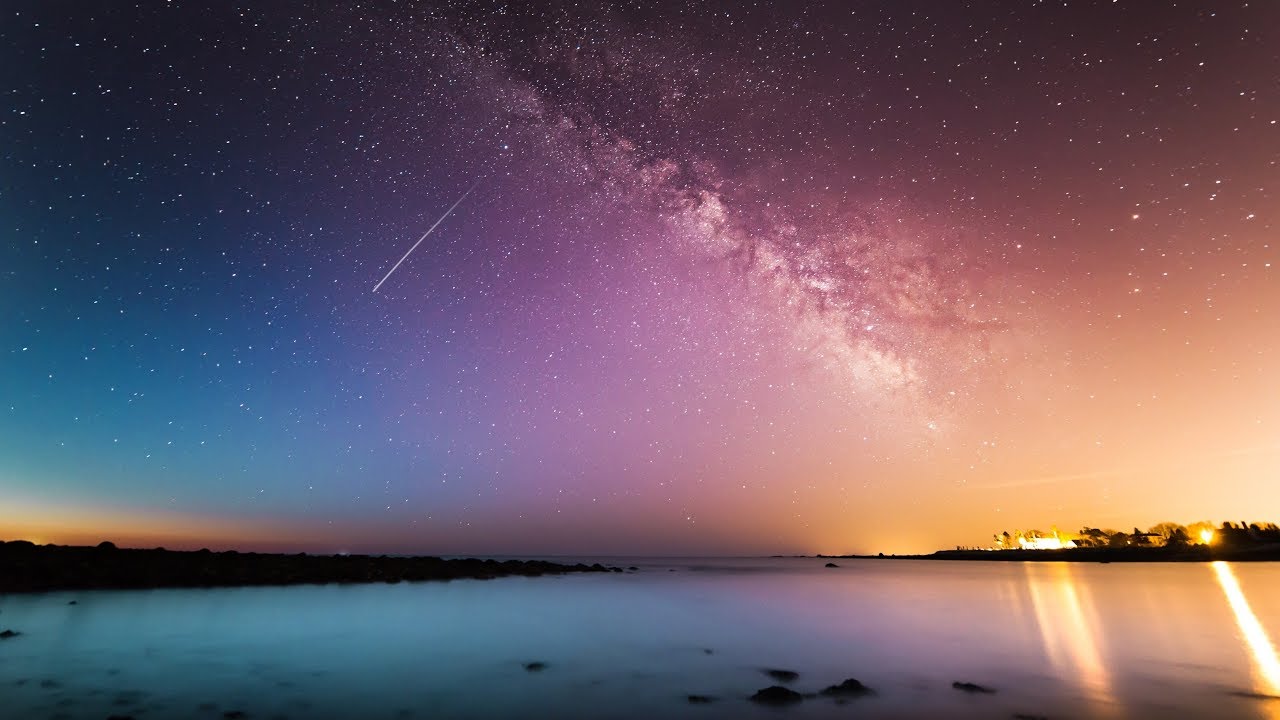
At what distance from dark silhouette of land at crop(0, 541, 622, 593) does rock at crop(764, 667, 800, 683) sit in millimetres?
27210

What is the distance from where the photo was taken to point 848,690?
10.6 meters

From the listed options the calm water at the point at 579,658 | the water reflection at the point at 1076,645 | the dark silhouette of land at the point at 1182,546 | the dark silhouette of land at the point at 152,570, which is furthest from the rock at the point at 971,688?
the dark silhouette of land at the point at 1182,546

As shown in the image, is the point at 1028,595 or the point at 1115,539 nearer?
the point at 1028,595

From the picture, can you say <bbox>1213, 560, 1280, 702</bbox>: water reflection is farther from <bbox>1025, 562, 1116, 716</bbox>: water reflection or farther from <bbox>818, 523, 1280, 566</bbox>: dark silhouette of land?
<bbox>818, 523, 1280, 566</bbox>: dark silhouette of land

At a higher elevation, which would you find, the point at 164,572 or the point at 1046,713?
the point at 164,572

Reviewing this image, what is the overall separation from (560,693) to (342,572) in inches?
1131

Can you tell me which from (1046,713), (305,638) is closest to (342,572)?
(305,638)

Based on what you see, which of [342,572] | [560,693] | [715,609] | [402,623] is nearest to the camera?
[560,693]

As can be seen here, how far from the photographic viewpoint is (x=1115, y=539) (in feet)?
550

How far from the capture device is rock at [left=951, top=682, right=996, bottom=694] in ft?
35.8

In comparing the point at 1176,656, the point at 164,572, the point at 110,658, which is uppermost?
the point at 164,572

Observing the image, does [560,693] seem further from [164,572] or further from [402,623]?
[164,572]

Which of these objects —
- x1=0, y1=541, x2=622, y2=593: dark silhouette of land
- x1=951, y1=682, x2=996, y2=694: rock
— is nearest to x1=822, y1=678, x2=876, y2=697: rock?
x1=951, y1=682, x2=996, y2=694: rock

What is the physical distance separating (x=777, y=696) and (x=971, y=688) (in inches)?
170
